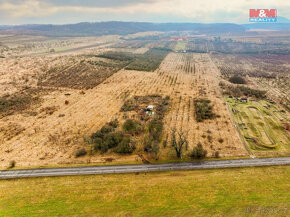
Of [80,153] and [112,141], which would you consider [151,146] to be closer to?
[112,141]

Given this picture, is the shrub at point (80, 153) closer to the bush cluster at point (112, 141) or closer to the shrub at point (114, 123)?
→ the bush cluster at point (112, 141)

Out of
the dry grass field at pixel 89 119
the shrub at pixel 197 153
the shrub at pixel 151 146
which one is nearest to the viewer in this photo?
the shrub at pixel 197 153

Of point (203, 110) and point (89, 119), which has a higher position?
point (203, 110)

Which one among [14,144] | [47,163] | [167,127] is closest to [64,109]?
[14,144]

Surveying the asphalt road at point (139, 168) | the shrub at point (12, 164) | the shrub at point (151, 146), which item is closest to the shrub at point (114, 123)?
the shrub at point (151, 146)

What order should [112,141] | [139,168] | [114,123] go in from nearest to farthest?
1. [139,168]
2. [112,141]
3. [114,123]

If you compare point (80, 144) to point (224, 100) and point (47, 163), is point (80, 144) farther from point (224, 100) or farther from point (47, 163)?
point (224, 100)

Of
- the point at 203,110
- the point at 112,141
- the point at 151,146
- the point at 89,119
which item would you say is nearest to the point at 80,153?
the point at 112,141

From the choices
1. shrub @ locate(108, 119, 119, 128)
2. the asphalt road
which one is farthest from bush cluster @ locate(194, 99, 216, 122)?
shrub @ locate(108, 119, 119, 128)
